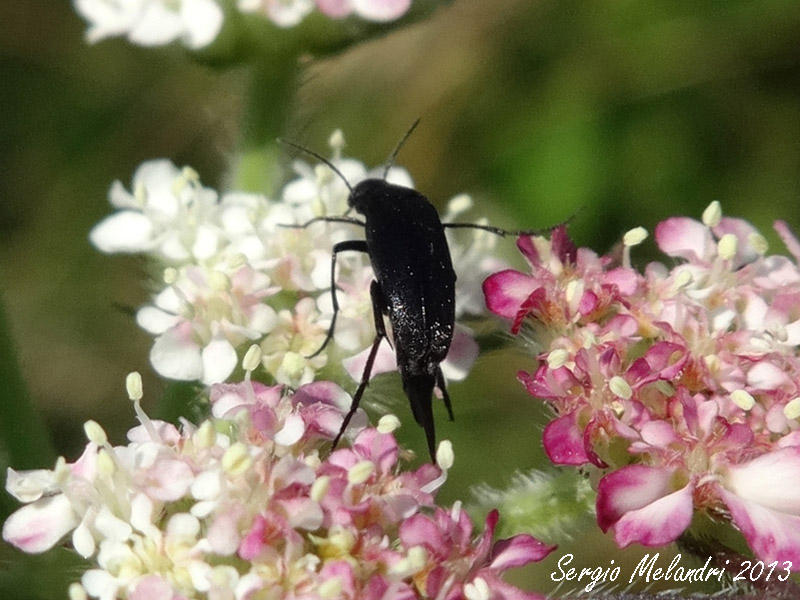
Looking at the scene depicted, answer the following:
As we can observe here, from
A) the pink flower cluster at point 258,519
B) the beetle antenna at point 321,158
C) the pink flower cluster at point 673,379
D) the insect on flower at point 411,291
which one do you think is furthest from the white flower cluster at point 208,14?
the pink flower cluster at point 258,519

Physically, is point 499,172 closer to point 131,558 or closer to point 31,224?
point 31,224

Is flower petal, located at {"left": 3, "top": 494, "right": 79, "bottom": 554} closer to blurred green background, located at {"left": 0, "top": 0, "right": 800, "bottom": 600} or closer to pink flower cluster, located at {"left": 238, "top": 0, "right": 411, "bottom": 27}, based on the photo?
pink flower cluster, located at {"left": 238, "top": 0, "right": 411, "bottom": 27}

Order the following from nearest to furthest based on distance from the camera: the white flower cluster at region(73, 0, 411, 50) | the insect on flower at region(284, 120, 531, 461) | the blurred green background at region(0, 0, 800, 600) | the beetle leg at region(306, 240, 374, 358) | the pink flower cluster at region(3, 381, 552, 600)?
1. the pink flower cluster at region(3, 381, 552, 600)
2. the insect on flower at region(284, 120, 531, 461)
3. the beetle leg at region(306, 240, 374, 358)
4. the white flower cluster at region(73, 0, 411, 50)
5. the blurred green background at region(0, 0, 800, 600)

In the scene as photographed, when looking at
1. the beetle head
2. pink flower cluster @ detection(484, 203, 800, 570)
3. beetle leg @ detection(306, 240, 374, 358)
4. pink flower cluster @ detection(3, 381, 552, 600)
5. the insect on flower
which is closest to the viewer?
pink flower cluster @ detection(3, 381, 552, 600)

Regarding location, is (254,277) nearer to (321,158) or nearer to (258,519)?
(321,158)

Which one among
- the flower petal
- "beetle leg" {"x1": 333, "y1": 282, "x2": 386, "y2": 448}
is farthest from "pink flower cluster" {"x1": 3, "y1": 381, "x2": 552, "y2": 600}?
"beetle leg" {"x1": 333, "y1": 282, "x2": 386, "y2": 448}

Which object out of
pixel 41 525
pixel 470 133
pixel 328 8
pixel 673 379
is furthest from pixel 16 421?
pixel 470 133
